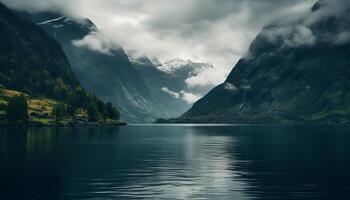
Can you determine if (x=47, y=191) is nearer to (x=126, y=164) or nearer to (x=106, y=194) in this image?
(x=106, y=194)

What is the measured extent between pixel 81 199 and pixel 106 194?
4328mm

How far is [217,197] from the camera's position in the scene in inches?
2301

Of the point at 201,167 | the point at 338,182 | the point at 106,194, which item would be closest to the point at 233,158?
the point at 201,167

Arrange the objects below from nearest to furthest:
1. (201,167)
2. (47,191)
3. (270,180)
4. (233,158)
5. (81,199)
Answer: (81,199), (47,191), (270,180), (201,167), (233,158)

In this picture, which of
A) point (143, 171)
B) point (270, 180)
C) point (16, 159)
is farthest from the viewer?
point (16, 159)

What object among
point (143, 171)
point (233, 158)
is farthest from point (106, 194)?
point (233, 158)

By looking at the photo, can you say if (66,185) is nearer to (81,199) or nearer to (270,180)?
(81,199)

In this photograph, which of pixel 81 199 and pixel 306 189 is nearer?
pixel 81 199

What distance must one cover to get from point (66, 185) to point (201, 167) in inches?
1274

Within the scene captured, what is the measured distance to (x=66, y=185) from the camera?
221 ft

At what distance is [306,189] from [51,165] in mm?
50356

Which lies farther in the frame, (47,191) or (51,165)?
(51,165)

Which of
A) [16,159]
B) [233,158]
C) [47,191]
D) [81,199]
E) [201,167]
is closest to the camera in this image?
[81,199]

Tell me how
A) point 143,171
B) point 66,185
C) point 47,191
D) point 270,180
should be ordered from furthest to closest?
1. point 143,171
2. point 270,180
3. point 66,185
4. point 47,191
